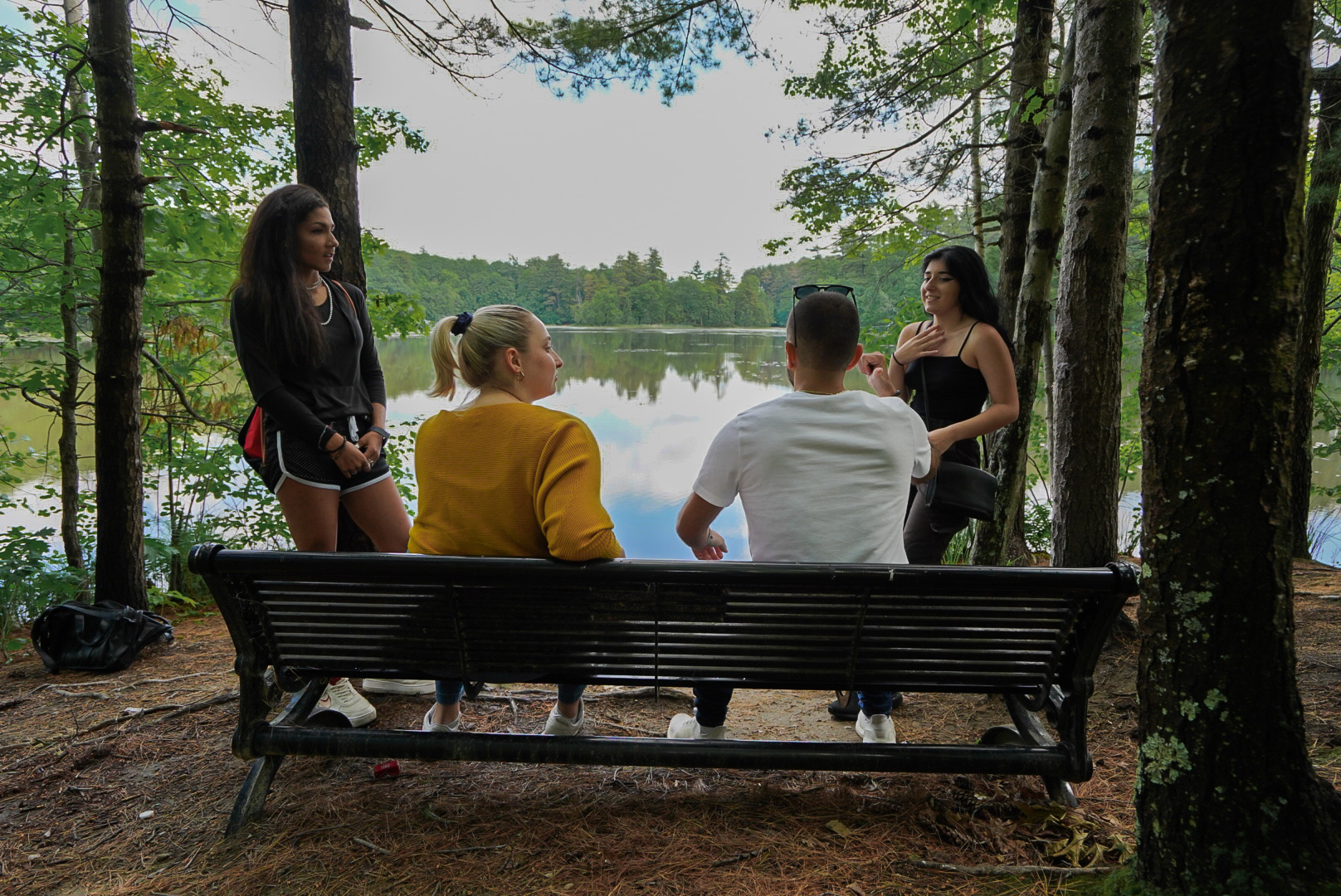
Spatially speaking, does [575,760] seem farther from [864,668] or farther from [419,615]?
[864,668]

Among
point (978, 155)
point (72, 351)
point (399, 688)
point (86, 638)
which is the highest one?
point (978, 155)

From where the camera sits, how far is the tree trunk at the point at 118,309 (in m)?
3.68

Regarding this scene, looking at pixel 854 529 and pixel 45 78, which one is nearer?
pixel 854 529

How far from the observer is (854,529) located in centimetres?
200

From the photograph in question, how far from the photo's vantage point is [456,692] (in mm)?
2240

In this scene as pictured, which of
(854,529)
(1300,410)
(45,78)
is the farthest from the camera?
(1300,410)

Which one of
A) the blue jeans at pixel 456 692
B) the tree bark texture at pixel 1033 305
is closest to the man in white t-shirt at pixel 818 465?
the blue jeans at pixel 456 692

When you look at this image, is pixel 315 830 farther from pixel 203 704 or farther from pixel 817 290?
pixel 817 290

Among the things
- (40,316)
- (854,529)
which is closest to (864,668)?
(854,529)

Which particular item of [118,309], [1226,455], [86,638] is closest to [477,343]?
[1226,455]

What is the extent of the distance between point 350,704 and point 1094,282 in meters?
3.38

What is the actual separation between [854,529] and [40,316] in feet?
19.0

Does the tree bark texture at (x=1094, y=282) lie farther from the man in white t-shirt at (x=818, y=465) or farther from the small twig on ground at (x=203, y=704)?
the small twig on ground at (x=203, y=704)

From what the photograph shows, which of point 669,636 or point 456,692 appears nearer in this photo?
point 669,636
